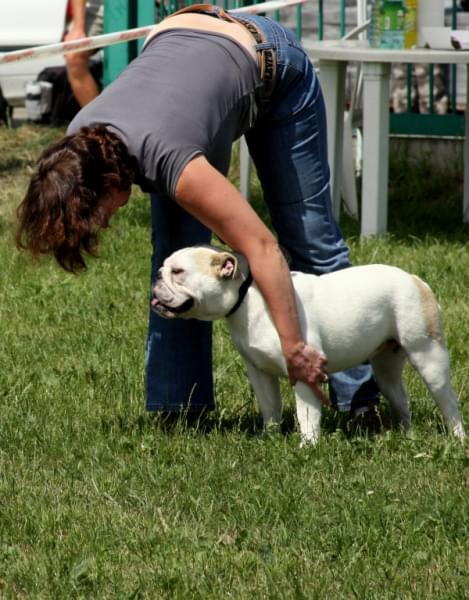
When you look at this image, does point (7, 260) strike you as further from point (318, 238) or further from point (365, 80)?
point (318, 238)

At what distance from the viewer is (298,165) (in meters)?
4.53

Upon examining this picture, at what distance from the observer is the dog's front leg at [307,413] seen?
4398 millimetres

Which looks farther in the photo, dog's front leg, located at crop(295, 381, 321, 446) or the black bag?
the black bag

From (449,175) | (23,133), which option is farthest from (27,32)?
(449,175)

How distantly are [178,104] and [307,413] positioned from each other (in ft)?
3.76

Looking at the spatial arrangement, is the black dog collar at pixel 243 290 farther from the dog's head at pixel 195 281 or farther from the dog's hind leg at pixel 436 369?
the dog's hind leg at pixel 436 369

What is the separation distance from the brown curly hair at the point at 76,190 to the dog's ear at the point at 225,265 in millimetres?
413

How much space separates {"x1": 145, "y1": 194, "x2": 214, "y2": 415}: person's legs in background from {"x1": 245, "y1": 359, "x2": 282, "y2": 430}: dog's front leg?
1.09 ft

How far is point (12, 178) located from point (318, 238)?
5.85m

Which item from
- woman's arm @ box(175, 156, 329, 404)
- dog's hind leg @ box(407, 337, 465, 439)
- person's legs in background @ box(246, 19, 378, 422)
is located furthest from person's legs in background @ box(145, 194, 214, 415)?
dog's hind leg @ box(407, 337, 465, 439)

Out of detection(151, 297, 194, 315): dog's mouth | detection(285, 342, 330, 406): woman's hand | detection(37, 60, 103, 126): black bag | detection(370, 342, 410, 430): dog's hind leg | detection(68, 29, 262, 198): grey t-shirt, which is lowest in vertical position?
detection(37, 60, 103, 126): black bag

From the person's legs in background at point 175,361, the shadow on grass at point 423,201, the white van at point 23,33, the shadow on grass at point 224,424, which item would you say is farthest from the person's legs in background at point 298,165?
the white van at point 23,33

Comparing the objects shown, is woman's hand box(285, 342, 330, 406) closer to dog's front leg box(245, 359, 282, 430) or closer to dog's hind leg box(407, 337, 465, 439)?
dog's front leg box(245, 359, 282, 430)

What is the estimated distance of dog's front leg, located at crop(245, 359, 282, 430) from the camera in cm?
460
